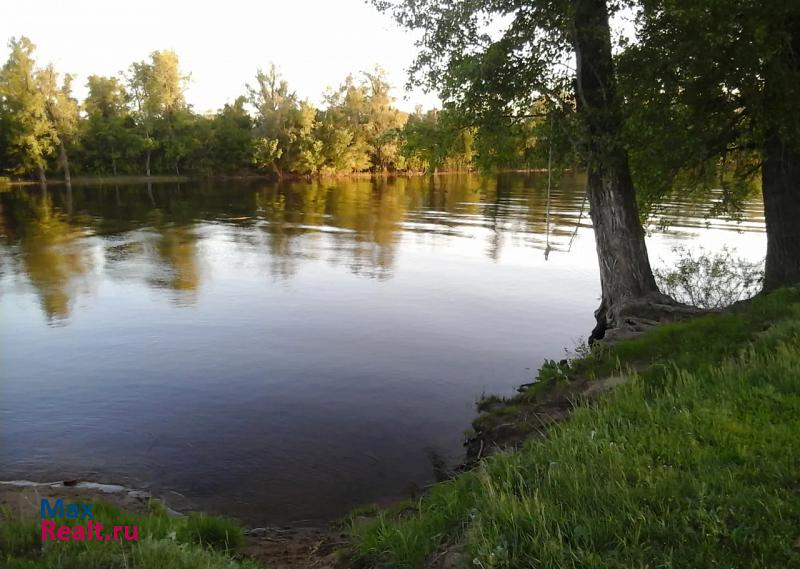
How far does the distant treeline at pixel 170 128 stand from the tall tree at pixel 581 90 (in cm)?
4965

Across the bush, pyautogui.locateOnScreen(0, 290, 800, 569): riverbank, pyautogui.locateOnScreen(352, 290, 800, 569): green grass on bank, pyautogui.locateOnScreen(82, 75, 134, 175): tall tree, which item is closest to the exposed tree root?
pyautogui.locateOnScreen(0, 290, 800, 569): riverbank

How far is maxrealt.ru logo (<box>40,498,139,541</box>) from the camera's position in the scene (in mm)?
4973

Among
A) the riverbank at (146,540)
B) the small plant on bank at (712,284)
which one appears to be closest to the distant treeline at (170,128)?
the small plant on bank at (712,284)

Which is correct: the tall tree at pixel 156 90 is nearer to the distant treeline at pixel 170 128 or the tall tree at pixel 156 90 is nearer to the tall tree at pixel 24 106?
the distant treeline at pixel 170 128

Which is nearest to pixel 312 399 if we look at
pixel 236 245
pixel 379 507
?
pixel 379 507

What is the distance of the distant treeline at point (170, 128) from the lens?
7319 cm

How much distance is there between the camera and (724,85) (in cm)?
1104

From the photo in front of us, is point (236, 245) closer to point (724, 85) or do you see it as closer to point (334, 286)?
point (334, 286)

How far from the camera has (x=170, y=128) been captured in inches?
3472

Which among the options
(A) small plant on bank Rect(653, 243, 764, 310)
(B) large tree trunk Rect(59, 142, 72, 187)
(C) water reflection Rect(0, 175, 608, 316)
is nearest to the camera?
(A) small plant on bank Rect(653, 243, 764, 310)

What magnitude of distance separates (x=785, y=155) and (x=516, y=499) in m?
10.4

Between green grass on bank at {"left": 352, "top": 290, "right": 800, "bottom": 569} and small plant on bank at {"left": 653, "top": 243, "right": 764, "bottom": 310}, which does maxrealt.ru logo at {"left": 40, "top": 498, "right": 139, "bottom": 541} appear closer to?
green grass on bank at {"left": 352, "top": 290, "right": 800, "bottom": 569}

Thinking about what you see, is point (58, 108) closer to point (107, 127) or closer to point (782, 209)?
point (107, 127)

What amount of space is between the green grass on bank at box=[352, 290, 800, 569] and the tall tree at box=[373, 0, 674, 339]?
5902mm
